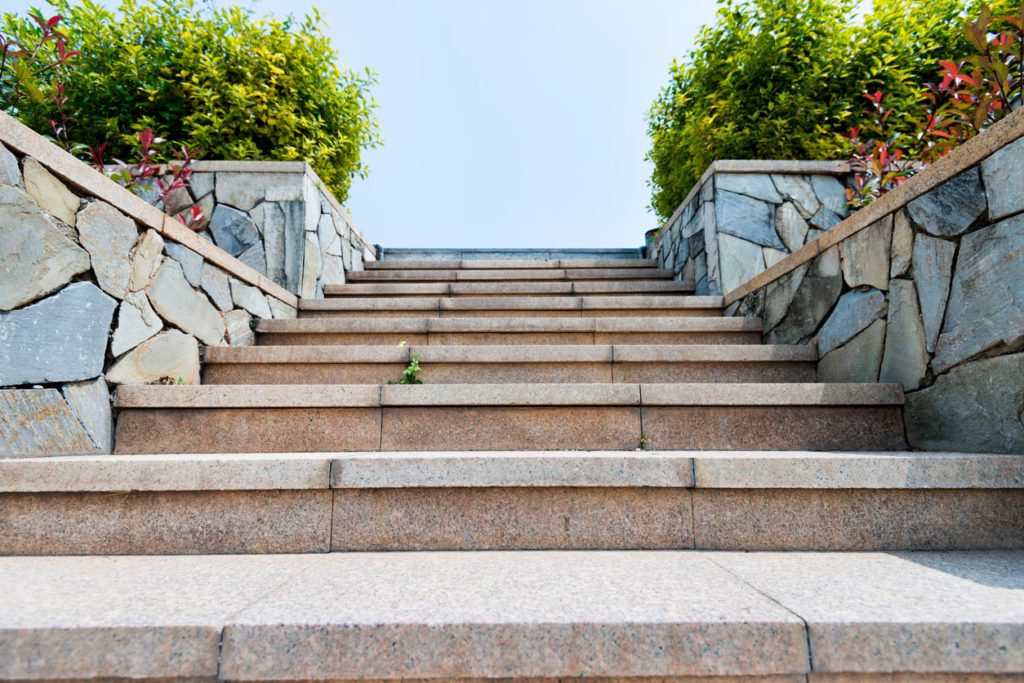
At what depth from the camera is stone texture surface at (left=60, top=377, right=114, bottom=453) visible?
6.20 feet

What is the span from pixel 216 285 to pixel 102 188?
0.79 metres

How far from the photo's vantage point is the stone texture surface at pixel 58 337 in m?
1.71

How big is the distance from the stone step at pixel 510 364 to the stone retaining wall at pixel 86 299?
0.32 m

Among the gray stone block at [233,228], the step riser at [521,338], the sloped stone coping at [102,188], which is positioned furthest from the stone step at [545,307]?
the sloped stone coping at [102,188]

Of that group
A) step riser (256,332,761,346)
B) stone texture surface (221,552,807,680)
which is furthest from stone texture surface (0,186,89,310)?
stone texture surface (221,552,807,680)

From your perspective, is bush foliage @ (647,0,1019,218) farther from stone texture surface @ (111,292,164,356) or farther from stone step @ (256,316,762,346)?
stone texture surface @ (111,292,164,356)

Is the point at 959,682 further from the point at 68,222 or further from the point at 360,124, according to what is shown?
the point at 360,124

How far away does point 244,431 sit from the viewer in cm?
209

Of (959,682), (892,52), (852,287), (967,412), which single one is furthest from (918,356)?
(892,52)

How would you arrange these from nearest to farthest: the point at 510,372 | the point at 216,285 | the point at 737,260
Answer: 1. the point at 510,372
2. the point at 216,285
3. the point at 737,260

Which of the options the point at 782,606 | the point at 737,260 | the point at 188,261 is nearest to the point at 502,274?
the point at 737,260

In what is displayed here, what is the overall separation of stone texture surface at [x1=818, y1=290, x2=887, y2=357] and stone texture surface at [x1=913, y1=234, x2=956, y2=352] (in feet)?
0.71

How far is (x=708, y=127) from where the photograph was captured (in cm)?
457

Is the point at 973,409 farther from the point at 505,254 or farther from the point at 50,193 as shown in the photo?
the point at 505,254
